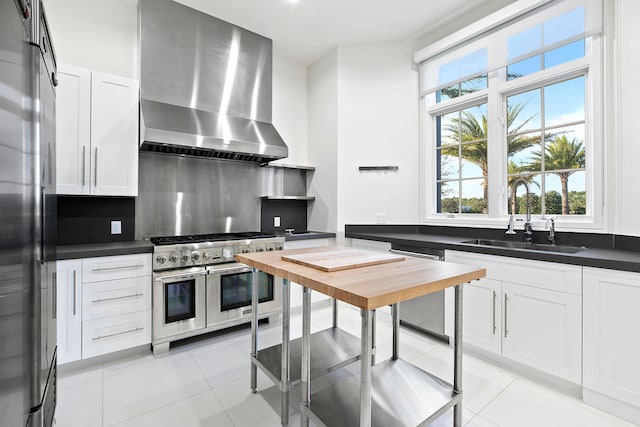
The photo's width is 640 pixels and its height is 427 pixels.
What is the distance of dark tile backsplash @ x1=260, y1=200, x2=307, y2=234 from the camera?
12.1 feet

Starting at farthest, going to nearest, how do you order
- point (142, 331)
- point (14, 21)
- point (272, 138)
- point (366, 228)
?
1. point (366, 228)
2. point (272, 138)
3. point (142, 331)
4. point (14, 21)

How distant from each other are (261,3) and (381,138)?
73.3 inches

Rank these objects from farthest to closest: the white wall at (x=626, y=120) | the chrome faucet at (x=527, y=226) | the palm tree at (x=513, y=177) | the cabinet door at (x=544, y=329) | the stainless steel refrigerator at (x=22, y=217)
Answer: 1. the palm tree at (x=513, y=177)
2. the chrome faucet at (x=527, y=226)
3. the white wall at (x=626, y=120)
4. the cabinet door at (x=544, y=329)
5. the stainless steel refrigerator at (x=22, y=217)

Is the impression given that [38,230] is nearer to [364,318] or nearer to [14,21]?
[14,21]

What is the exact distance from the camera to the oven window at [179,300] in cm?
246

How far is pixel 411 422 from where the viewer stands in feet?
4.51

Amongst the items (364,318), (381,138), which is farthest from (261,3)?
(364,318)

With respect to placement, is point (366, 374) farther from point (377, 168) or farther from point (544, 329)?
point (377, 168)

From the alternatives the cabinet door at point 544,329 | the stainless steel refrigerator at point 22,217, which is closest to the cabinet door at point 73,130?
the stainless steel refrigerator at point 22,217

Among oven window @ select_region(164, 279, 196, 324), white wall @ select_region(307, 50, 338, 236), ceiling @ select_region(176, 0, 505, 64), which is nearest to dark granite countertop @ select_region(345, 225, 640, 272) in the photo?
white wall @ select_region(307, 50, 338, 236)

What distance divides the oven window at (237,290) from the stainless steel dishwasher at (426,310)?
53.1 inches

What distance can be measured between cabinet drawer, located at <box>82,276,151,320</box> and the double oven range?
0.08 m

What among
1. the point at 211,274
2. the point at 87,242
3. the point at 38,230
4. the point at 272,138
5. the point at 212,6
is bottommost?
the point at 211,274

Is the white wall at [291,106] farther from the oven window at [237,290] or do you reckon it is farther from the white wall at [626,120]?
the white wall at [626,120]
